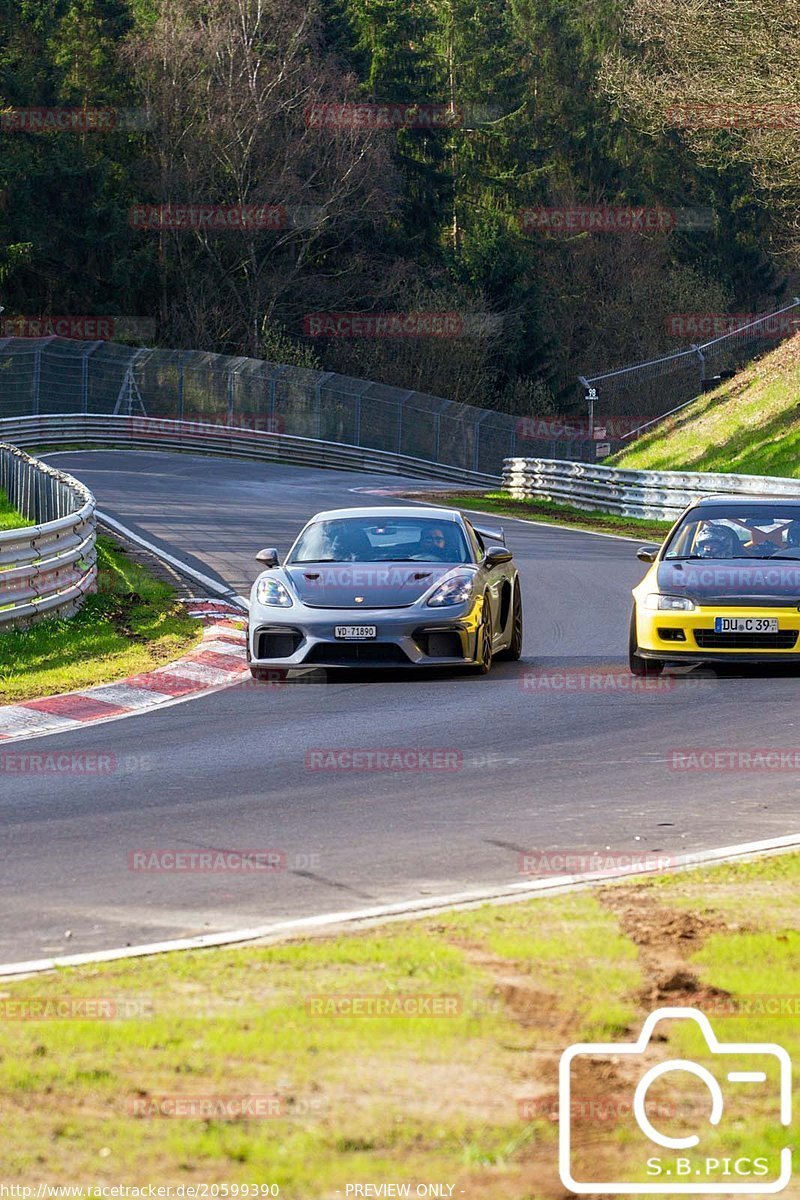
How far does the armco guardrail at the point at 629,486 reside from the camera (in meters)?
31.2

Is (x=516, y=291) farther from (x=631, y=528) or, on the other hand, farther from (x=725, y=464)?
(x=631, y=528)

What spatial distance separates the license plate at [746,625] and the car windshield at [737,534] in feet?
3.27

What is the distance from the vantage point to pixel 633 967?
5723 millimetres

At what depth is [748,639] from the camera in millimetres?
13031

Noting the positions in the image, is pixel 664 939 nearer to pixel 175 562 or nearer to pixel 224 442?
pixel 175 562

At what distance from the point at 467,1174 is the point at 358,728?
7.25 metres

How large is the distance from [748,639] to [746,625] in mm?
120

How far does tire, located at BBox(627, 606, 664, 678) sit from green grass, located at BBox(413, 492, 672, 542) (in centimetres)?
1548

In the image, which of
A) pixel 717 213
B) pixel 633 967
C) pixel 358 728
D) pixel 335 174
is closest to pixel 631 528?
pixel 358 728
